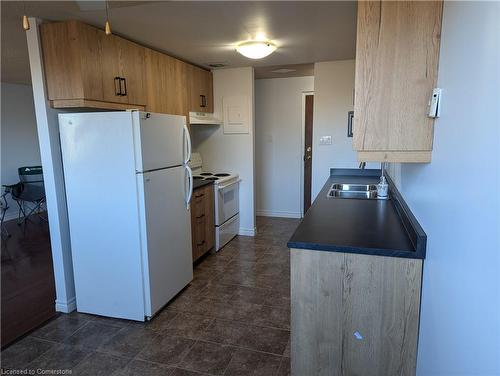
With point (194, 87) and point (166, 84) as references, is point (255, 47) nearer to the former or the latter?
point (166, 84)

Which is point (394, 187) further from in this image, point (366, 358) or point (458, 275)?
point (458, 275)

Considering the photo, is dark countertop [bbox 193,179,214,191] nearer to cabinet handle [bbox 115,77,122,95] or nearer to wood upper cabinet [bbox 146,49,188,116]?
wood upper cabinet [bbox 146,49,188,116]

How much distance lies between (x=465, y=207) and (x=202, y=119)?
11.4 feet

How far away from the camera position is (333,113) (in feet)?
13.2

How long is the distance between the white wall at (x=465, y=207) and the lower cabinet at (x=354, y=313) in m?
0.08

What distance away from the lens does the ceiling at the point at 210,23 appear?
2133 millimetres

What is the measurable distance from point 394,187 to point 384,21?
1.43 m

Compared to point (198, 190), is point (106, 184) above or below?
above

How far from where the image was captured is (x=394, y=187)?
2.53m

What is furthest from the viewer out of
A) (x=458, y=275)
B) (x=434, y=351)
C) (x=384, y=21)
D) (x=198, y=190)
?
(x=198, y=190)

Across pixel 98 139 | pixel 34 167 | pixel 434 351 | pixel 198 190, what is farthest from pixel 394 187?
pixel 34 167

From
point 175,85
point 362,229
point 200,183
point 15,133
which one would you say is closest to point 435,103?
point 362,229

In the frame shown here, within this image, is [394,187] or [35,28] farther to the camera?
[394,187]

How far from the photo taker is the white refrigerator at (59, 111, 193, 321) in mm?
2328
